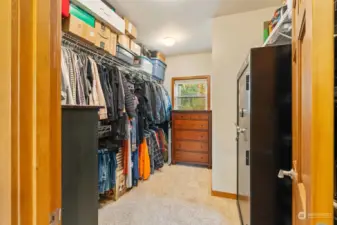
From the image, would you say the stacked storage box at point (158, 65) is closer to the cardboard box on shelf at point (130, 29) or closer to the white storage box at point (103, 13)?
the cardboard box on shelf at point (130, 29)

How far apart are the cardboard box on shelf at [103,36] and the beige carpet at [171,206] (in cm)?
185

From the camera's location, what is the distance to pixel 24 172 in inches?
17.6

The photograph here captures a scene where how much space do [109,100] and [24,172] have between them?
6.55 ft

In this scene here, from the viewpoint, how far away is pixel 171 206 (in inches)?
98.3

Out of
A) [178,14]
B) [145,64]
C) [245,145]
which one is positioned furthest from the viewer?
[145,64]

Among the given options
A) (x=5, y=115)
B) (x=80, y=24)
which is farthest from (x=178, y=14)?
(x=5, y=115)

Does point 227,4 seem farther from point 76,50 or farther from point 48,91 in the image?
point 48,91

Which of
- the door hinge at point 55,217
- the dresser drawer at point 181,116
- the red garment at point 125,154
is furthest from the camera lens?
the dresser drawer at point 181,116

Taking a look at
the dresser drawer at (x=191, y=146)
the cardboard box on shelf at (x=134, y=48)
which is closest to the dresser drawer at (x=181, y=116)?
the dresser drawer at (x=191, y=146)

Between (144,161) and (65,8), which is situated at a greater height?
(65,8)

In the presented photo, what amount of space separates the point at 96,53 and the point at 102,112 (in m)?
0.77

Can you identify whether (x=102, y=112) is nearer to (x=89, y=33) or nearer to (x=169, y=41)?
(x=89, y=33)

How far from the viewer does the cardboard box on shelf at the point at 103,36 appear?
2.25 meters

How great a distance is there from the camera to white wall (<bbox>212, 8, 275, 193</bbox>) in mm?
2713
